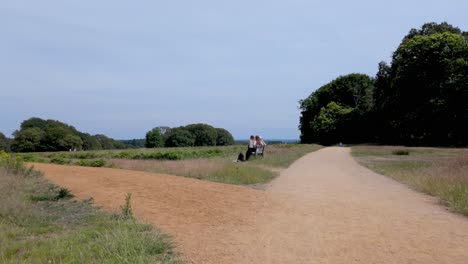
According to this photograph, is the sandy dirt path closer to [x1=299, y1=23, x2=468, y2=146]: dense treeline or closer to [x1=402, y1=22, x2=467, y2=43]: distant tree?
[x1=299, y1=23, x2=468, y2=146]: dense treeline

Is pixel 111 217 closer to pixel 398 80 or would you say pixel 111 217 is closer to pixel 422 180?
pixel 422 180

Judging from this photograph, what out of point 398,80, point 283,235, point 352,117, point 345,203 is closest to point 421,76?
point 398,80

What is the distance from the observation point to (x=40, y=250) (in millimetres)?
6254

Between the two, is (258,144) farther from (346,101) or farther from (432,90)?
(346,101)

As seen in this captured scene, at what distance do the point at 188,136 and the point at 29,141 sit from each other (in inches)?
1524

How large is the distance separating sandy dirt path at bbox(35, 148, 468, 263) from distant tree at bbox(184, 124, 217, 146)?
88.9 meters

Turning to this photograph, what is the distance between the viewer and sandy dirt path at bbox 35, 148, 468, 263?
20.0 ft

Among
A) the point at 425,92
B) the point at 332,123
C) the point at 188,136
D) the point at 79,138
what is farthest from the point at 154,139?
the point at 425,92

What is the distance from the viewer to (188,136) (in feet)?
323

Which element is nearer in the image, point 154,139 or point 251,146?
point 251,146

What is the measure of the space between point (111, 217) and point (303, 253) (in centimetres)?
379

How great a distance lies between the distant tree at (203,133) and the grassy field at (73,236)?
9170 cm

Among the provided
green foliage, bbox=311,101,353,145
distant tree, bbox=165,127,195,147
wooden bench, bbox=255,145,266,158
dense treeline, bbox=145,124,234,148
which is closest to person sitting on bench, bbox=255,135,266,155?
wooden bench, bbox=255,145,266,158

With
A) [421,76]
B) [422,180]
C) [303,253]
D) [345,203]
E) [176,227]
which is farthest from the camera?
[421,76]
